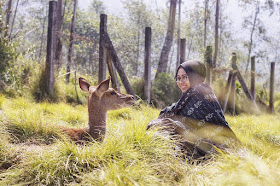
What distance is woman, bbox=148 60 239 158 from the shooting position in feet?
12.1

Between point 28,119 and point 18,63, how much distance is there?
565cm

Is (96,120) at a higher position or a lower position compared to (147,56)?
lower

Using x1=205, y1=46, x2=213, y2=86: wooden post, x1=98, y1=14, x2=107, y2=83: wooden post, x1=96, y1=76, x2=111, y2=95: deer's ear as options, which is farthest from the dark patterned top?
x1=205, y1=46, x2=213, y2=86: wooden post

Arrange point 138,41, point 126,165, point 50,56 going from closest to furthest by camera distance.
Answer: point 126,165, point 50,56, point 138,41

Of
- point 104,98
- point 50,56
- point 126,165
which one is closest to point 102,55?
point 50,56

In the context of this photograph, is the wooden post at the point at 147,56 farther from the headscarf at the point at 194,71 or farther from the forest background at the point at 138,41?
the headscarf at the point at 194,71

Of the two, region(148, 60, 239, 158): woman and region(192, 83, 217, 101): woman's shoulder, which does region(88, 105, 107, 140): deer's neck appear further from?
region(192, 83, 217, 101): woman's shoulder

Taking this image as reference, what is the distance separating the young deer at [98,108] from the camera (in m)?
3.87

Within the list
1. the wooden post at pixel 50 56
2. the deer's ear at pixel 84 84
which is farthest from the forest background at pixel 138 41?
the deer's ear at pixel 84 84

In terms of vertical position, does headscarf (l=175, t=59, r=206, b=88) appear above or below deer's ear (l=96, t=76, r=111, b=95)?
above

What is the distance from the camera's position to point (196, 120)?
3.84 metres

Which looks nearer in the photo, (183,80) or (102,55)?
(183,80)

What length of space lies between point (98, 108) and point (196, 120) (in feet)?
4.43

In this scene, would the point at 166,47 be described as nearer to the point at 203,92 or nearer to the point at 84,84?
the point at 84,84
